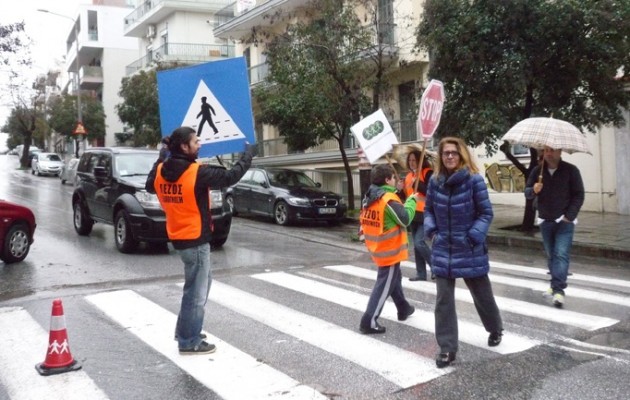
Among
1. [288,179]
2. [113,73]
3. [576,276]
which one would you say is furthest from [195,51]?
[576,276]

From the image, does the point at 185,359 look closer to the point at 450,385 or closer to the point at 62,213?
the point at 450,385

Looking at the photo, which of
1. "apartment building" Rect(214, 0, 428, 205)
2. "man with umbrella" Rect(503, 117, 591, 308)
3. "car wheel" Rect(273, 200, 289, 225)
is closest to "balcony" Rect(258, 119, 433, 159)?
"apartment building" Rect(214, 0, 428, 205)

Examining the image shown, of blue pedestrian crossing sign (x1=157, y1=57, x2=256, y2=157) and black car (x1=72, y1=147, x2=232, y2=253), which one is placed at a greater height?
blue pedestrian crossing sign (x1=157, y1=57, x2=256, y2=157)

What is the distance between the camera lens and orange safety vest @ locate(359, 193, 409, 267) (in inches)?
220

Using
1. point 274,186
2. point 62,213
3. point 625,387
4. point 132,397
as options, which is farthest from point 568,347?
point 62,213

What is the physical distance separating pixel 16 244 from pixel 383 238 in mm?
6648

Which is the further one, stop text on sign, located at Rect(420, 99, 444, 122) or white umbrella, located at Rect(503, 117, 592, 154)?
stop text on sign, located at Rect(420, 99, 444, 122)

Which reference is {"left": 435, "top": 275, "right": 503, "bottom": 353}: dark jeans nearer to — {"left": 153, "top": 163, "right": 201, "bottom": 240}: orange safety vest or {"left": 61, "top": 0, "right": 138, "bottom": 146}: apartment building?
{"left": 153, "top": 163, "right": 201, "bottom": 240}: orange safety vest

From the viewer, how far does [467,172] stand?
15.7 feet

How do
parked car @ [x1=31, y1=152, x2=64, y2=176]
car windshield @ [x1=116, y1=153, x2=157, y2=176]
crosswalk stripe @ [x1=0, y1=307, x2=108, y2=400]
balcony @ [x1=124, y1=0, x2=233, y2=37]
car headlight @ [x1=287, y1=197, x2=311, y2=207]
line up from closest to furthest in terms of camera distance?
crosswalk stripe @ [x1=0, y1=307, x2=108, y2=400]
car windshield @ [x1=116, y1=153, x2=157, y2=176]
car headlight @ [x1=287, y1=197, x2=311, y2=207]
balcony @ [x1=124, y1=0, x2=233, y2=37]
parked car @ [x1=31, y1=152, x2=64, y2=176]

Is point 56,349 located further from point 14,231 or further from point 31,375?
point 14,231

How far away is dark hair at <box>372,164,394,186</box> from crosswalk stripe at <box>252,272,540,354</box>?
1501 millimetres

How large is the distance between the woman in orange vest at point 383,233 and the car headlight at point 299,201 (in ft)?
31.6

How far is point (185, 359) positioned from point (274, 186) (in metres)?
11.5
